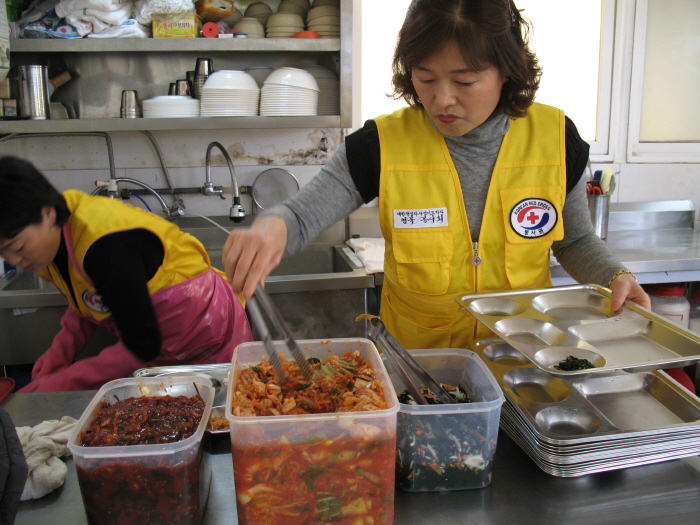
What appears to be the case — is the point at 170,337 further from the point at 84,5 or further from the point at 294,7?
the point at 294,7

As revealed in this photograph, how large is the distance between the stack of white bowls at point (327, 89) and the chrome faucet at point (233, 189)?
54 cm

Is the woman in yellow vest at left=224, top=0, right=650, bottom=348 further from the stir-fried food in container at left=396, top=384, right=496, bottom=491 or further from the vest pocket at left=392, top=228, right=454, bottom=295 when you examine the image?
the stir-fried food in container at left=396, top=384, right=496, bottom=491

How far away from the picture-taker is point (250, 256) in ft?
3.66

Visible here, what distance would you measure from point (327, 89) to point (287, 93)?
299 millimetres

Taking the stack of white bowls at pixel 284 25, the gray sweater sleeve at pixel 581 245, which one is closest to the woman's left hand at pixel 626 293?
the gray sweater sleeve at pixel 581 245

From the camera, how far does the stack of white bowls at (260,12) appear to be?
2.70 m

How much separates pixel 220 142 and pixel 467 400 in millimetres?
2291

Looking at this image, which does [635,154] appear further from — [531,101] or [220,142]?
[220,142]

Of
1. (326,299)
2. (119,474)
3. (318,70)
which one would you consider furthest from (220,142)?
(119,474)

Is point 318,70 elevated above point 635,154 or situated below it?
above

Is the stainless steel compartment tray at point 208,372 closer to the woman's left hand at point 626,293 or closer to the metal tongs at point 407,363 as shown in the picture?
the metal tongs at point 407,363

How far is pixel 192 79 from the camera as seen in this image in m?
2.71

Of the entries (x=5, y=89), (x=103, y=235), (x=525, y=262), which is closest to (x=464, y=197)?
(x=525, y=262)

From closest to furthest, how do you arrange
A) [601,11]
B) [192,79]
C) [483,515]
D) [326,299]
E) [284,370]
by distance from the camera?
[483,515] < [284,370] < [326,299] < [192,79] < [601,11]
